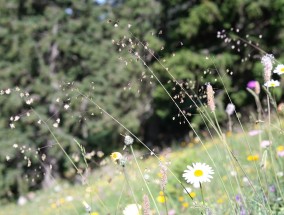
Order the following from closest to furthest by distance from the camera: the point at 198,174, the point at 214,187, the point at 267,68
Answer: the point at 198,174, the point at 267,68, the point at 214,187

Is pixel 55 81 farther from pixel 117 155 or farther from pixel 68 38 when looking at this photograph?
pixel 117 155

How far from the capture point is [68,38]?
12.8 metres

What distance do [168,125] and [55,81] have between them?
3537 millimetres

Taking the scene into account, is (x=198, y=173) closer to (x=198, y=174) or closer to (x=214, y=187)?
(x=198, y=174)

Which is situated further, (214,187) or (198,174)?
(214,187)

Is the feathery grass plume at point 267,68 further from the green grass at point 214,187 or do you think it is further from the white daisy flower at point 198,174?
the white daisy flower at point 198,174

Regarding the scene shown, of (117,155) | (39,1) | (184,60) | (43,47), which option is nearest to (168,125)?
(184,60)

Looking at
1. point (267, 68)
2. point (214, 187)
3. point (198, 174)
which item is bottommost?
point (214, 187)

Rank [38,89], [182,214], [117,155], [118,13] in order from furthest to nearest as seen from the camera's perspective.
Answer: [118,13], [38,89], [182,214], [117,155]

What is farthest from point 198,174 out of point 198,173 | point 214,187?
point 214,187

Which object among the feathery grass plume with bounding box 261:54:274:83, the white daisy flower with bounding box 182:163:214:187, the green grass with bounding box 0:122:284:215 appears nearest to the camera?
the white daisy flower with bounding box 182:163:214:187

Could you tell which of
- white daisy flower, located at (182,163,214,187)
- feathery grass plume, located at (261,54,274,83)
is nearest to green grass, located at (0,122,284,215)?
white daisy flower, located at (182,163,214,187)

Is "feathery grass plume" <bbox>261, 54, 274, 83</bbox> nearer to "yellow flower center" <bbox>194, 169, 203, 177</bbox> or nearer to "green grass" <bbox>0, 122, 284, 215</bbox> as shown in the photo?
"green grass" <bbox>0, 122, 284, 215</bbox>

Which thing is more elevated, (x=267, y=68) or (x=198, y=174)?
(x=267, y=68)
